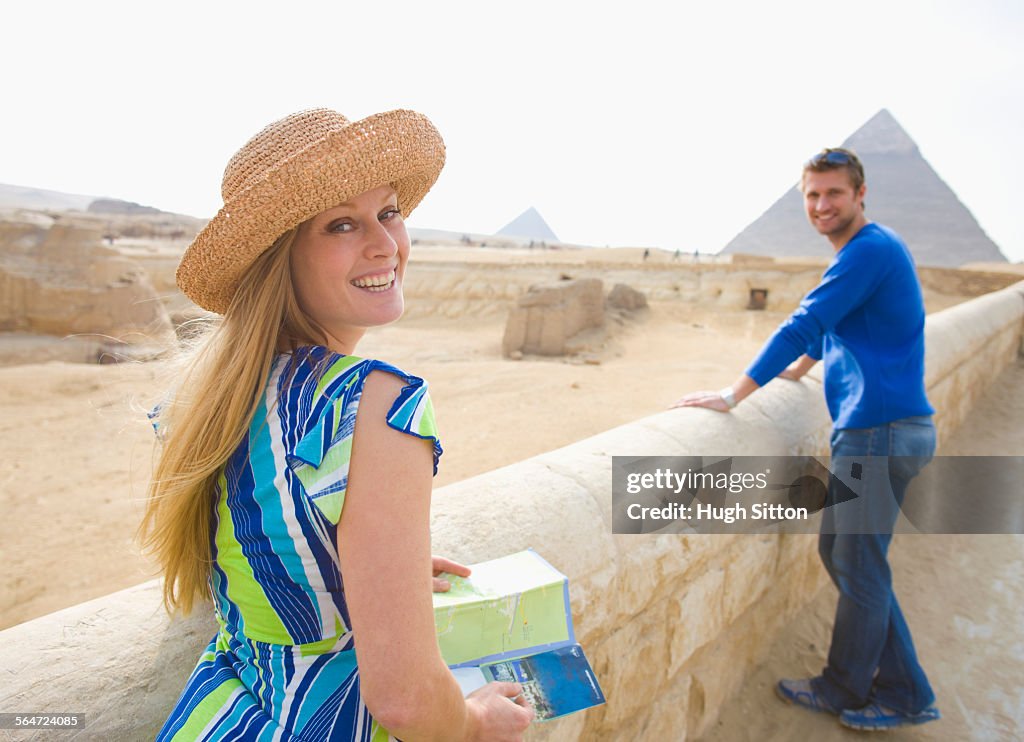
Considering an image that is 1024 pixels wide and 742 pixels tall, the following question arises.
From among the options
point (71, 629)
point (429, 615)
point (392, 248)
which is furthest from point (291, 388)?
point (71, 629)

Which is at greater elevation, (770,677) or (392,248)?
(392,248)

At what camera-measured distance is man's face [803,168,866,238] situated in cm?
239

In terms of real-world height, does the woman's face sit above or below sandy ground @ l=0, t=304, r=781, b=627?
above

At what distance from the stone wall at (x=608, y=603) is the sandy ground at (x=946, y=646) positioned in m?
0.11

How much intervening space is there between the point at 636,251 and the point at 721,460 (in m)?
42.5

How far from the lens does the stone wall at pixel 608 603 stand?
106cm

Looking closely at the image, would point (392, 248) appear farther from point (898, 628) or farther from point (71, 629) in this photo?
point (898, 628)

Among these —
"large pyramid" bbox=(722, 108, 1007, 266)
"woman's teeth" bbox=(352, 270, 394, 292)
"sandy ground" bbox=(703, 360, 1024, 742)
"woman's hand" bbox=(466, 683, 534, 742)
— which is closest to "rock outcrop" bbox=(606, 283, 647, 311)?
"sandy ground" bbox=(703, 360, 1024, 742)

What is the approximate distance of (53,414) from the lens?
→ 5.80 m

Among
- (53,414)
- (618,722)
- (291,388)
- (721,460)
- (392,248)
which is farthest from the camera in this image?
(53,414)

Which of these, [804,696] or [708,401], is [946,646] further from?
[708,401]

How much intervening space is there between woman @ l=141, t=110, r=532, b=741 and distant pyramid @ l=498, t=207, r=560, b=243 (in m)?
119

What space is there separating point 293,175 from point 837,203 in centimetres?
216

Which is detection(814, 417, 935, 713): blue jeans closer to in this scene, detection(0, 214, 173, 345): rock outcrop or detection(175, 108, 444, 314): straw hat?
detection(175, 108, 444, 314): straw hat
